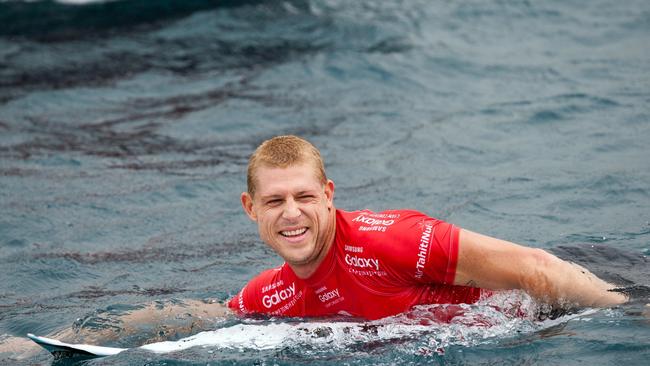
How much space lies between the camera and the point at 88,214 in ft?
31.7

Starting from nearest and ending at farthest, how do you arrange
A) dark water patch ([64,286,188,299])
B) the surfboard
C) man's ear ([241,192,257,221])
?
man's ear ([241,192,257,221]), the surfboard, dark water patch ([64,286,188,299])

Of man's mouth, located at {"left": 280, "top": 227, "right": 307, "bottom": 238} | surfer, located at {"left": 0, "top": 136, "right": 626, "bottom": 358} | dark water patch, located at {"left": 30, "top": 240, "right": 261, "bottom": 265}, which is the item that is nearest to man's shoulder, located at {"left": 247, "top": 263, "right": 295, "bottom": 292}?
surfer, located at {"left": 0, "top": 136, "right": 626, "bottom": 358}

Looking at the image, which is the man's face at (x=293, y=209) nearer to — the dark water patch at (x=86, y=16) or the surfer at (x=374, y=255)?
the surfer at (x=374, y=255)

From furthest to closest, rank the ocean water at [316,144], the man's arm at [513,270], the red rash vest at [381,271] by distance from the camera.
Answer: the ocean water at [316,144], the red rash vest at [381,271], the man's arm at [513,270]

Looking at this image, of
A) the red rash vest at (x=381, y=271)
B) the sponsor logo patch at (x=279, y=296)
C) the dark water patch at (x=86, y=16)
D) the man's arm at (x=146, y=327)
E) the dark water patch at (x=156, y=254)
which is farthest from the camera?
the dark water patch at (x=86, y=16)

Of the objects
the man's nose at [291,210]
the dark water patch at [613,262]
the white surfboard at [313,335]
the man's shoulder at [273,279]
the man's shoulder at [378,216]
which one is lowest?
the white surfboard at [313,335]

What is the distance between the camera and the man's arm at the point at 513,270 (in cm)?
543

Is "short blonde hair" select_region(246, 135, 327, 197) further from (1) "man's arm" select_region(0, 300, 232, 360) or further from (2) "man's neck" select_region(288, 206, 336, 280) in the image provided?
(1) "man's arm" select_region(0, 300, 232, 360)

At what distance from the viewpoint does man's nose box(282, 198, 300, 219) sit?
219 inches

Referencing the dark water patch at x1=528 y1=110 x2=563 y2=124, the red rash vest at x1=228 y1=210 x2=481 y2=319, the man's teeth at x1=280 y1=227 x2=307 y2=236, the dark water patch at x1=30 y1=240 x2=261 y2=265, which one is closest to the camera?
the red rash vest at x1=228 y1=210 x2=481 y2=319

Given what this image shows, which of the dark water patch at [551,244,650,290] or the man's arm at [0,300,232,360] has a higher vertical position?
the dark water patch at [551,244,650,290]

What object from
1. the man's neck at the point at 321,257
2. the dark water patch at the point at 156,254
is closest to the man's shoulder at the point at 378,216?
the man's neck at the point at 321,257

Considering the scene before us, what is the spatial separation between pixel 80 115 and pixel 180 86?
160cm

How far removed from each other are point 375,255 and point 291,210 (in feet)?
1.96
